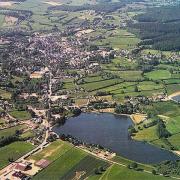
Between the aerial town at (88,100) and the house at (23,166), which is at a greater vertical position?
the aerial town at (88,100)

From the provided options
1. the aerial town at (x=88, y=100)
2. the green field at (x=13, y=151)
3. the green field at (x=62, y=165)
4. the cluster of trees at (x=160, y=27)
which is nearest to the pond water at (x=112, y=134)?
the aerial town at (x=88, y=100)

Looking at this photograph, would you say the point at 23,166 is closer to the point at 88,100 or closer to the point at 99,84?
the point at 88,100

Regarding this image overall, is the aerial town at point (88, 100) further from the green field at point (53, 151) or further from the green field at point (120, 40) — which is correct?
the green field at point (120, 40)

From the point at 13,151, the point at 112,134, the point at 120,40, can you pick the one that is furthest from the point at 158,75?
the point at 13,151

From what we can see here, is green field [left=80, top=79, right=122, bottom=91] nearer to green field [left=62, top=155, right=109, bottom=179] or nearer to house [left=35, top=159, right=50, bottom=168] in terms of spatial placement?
green field [left=62, top=155, right=109, bottom=179]

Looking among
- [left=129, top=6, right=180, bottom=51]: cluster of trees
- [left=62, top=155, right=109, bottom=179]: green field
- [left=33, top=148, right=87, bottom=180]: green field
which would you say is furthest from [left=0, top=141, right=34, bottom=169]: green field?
[left=129, top=6, right=180, bottom=51]: cluster of trees

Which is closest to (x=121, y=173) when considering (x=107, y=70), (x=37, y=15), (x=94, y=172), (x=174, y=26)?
(x=94, y=172)
